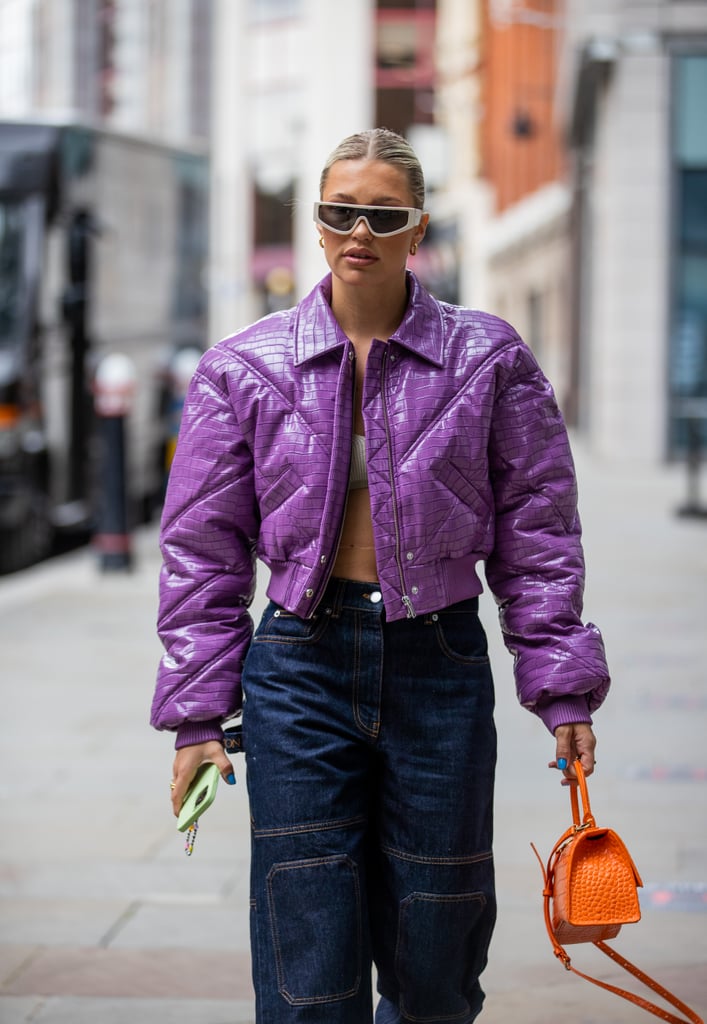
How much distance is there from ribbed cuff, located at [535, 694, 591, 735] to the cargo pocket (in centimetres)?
32

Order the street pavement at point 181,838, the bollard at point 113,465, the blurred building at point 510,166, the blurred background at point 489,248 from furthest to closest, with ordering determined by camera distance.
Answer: the blurred building at point 510,166, the blurred background at point 489,248, the bollard at point 113,465, the street pavement at point 181,838

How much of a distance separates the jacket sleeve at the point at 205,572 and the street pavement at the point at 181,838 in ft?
4.02

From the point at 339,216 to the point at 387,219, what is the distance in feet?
0.26

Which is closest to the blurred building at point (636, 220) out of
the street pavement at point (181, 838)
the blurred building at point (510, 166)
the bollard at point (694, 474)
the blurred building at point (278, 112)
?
the bollard at point (694, 474)

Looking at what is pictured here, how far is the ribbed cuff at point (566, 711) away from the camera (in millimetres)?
3127

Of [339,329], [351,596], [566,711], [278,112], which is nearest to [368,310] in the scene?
[339,329]

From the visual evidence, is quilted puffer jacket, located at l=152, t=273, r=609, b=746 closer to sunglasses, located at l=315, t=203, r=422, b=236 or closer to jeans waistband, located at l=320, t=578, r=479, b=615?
jeans waistband, located at l=320, t=578, r=479, b=615

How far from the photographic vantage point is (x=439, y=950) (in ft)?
10.1

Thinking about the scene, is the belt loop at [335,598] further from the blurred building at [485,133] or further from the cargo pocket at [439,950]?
the blurred building at [485,133]

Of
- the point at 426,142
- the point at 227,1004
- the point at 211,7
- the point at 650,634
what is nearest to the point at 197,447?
the point at 227,1004

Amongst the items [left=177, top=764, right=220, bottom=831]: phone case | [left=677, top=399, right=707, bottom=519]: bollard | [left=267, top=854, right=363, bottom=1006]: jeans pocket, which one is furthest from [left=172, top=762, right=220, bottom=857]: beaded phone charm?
[left=677, top=399, right=707, bottom=519]: bollard

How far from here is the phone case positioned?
3.14m

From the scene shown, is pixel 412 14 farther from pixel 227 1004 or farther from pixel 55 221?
pixel 227 1004

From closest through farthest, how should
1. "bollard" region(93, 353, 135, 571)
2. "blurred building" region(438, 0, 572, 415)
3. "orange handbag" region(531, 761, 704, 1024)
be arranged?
"orange handbag" region(531, 761, 704, 1024) → "bollard" region(93, 353, 135, 571) → "blurred building" region(438, 0, 572, 415)
